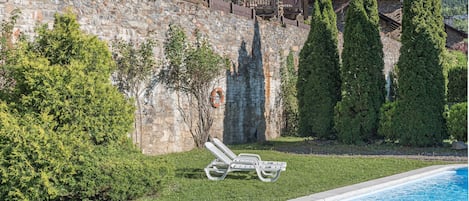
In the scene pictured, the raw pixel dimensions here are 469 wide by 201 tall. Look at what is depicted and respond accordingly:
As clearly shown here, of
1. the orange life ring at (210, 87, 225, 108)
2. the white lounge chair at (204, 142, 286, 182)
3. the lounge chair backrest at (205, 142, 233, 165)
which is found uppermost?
the orange life ring at (210, 87, 225, 108)

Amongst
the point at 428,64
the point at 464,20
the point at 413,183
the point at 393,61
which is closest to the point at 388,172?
the point at 413,183

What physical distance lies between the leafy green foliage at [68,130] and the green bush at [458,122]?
28.9 feet

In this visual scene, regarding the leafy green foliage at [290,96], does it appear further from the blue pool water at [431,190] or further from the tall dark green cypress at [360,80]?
the blue pool water at [431,190]

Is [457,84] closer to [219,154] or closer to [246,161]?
[246,161]

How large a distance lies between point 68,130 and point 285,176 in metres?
4.06

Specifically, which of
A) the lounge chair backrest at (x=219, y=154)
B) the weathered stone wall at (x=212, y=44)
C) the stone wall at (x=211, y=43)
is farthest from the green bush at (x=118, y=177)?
the stone wall at (x=211, y=43)

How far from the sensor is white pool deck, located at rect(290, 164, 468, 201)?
8.25m

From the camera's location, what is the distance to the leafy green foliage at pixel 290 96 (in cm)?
1916

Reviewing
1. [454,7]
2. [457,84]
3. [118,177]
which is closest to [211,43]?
[118,177]

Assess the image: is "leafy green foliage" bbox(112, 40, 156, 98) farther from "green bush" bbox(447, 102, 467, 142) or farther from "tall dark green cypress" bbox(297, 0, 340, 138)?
"green bush" bbox(447, 102, 467, 142)

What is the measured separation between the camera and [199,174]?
34.1ft

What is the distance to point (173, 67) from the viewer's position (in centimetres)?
1385

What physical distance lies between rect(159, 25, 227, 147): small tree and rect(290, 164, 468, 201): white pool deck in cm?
569

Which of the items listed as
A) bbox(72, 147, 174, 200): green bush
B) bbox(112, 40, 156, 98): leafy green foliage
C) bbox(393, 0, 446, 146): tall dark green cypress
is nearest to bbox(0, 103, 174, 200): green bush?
bbox(72, 147, 174, 200): green bush
